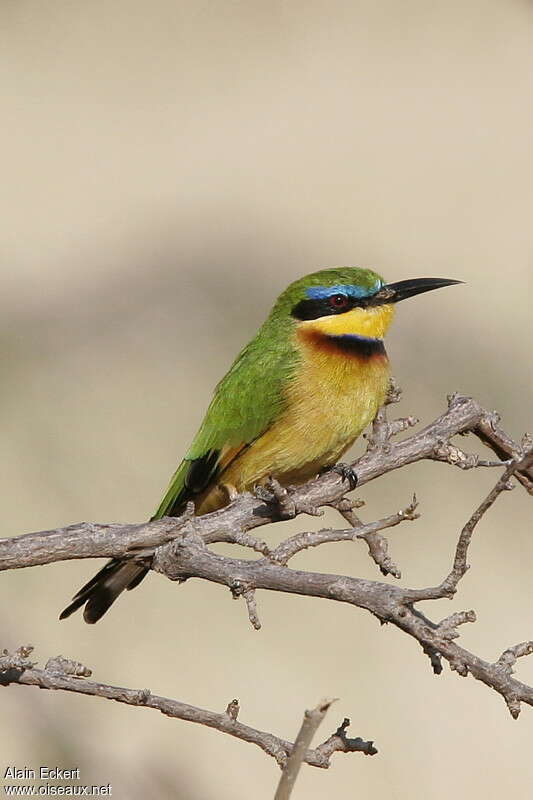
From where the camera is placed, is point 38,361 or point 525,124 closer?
point 38,361

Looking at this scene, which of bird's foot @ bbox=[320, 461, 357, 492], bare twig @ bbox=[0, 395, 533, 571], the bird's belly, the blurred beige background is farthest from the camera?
the blurred beige background

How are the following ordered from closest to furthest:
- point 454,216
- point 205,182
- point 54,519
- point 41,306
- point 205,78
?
1. point 54,519
2. point 41,306
3. point 454,216
4. point 205,182
5. point 205,78

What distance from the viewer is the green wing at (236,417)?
3342mm

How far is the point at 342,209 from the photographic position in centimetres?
721

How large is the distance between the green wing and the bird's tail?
0.28m

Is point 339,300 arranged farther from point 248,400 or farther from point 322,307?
point 248,400

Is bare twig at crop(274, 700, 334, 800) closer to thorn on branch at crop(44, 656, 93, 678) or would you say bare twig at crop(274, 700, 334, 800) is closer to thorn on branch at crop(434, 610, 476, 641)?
thorn on branch at crop(434, 610, 476, 641)

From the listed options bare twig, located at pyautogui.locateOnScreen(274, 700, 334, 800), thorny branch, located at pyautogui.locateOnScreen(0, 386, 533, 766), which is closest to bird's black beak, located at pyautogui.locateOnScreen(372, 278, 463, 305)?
thorny branch, located at pyautogui.locateOnScreen(0, 386, 533, 766)

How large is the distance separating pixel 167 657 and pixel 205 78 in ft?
16.1

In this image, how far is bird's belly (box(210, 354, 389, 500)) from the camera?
10.7ft

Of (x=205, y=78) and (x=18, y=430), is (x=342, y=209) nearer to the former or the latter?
(x=205, y=78)

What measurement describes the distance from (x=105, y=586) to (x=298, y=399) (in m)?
0.67

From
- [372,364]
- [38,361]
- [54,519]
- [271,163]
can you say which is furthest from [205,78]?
[372,364]

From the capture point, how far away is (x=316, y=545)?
2.24 m
